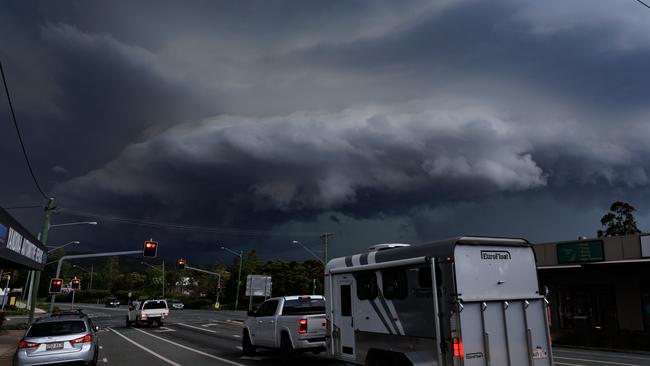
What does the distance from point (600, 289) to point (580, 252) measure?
295 centimetres

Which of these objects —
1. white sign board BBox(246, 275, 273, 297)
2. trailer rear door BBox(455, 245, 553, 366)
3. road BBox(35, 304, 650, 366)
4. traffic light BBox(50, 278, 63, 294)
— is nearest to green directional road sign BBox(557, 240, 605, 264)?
road BBox(35, 304, 650, 366)

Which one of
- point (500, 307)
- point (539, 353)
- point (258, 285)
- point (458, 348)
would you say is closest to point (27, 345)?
point (458, 348)

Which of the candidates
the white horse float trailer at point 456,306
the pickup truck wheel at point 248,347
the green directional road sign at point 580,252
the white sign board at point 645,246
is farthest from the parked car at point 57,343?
the white sign board at point 645,246

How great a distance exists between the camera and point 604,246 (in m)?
24.2

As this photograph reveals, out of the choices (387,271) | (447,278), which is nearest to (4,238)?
(387,271)

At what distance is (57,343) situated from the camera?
45.2ft

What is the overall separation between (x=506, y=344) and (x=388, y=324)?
2.22 metres

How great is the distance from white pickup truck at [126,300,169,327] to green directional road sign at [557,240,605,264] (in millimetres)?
25392

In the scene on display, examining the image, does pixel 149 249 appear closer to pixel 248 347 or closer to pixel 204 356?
pixel 204 356

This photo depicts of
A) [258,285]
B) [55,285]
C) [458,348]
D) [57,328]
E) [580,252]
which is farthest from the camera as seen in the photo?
[258,285]

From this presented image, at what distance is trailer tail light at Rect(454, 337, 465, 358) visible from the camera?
8.28 meters

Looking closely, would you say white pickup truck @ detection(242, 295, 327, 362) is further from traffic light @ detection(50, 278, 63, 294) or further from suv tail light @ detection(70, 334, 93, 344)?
traffic light @ detection(50, 278, 63, 294)

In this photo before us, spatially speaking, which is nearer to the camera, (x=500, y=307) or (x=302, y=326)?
(x=500, y=307)

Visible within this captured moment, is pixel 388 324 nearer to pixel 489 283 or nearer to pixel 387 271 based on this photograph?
pixel 387 271
